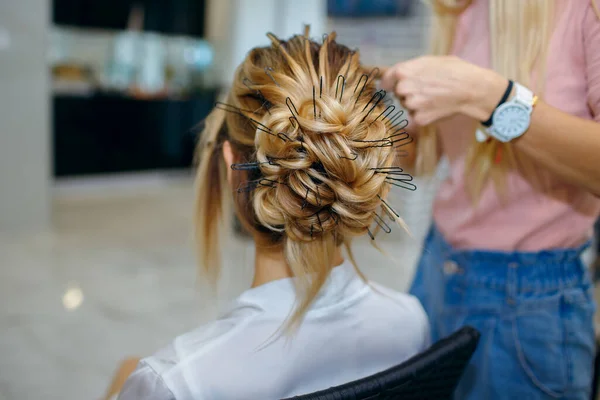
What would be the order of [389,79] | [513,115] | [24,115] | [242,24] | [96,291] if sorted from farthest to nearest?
[242,24]
[24,115]
[96,291]
[389,79]
[513,115]

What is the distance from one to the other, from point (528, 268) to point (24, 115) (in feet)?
11.3

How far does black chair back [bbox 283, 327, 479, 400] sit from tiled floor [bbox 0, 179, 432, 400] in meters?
0.48

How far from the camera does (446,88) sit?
0.83 m

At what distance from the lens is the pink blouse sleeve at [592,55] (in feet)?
2.68

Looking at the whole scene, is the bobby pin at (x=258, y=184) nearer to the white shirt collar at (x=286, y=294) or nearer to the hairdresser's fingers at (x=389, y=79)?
the white shirt collar at (x=286, y=294)

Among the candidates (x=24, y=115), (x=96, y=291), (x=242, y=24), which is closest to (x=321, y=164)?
(x=96, y=291)

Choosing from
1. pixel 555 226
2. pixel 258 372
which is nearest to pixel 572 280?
pixel 555 226

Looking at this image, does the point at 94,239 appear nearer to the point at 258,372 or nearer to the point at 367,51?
the point at 367,51

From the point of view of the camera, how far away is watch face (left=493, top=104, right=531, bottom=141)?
81 cm

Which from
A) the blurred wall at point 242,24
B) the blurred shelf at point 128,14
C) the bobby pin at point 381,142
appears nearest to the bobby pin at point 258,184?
the bobby pin at point 381,142

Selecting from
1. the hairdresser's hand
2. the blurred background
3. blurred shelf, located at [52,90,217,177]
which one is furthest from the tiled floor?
blurred shelf, located at [52,90,217,177]

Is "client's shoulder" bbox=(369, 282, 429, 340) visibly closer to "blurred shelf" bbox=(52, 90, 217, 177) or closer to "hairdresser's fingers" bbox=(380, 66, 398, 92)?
"hairdresser's fingers" bbox=(380, 66, 398, 92)

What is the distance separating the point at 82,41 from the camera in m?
5.30

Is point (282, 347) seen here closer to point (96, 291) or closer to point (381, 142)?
point (381, 142)
